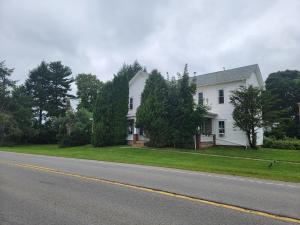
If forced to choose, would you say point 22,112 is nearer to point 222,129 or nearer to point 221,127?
point 221,127

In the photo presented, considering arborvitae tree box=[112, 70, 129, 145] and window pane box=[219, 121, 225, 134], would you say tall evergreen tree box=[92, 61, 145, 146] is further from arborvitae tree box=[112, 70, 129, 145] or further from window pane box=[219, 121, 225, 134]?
window pane box=[219, 121, 225, 134]

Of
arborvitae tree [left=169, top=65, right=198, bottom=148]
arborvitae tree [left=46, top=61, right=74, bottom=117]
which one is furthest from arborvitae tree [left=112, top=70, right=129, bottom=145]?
arborvitae tree [left=46, top=61, right=74, bottom=117]

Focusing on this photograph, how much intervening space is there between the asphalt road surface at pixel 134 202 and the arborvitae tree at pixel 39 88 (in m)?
52.2

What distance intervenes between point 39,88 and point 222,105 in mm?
40650

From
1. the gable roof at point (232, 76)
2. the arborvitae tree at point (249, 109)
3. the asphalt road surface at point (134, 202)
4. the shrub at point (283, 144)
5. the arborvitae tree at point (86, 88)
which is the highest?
the arborvitae tree at point (86, 88)

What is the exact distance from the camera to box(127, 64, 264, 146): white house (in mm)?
29484

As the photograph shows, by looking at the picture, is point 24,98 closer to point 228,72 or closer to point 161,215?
point 228,72

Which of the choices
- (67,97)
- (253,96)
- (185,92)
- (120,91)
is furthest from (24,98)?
(253,96)

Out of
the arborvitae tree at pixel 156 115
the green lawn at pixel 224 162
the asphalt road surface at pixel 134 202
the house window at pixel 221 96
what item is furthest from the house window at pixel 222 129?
the asphalt road surface at pixel 134 202

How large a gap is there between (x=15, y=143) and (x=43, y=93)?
13488 millimetres

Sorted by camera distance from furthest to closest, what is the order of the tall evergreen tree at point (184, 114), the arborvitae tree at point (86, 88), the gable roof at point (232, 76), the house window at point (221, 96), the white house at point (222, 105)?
the arborvitae tree at point (86, 88) → the house window at point (221, 96) → the gable roof at point (232, 76) → the white house at point (222, 105) → the tall evergreen tree at point (184, 114)

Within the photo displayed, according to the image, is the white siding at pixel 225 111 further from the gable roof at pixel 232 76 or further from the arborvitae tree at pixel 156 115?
the arborvitae tree at pixel 156 115

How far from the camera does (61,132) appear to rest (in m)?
40.8

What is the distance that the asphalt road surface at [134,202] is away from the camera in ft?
17.7
